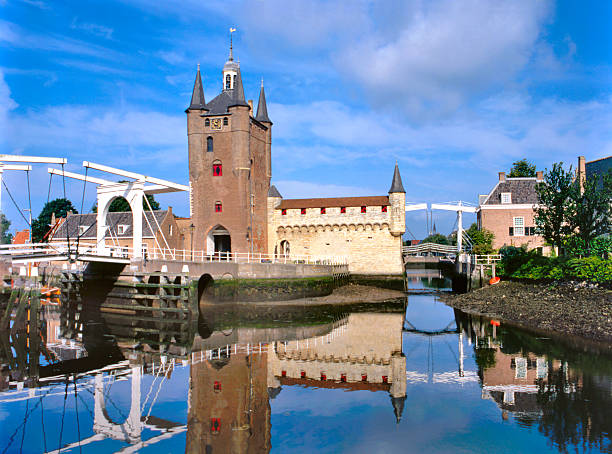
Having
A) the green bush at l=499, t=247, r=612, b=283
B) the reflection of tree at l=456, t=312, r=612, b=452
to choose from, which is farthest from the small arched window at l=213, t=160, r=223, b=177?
the reflection of tree at l=456, t=312, r=612, b=452

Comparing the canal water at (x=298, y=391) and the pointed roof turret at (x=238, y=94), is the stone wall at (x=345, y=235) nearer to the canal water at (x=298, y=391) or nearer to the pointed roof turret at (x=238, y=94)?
the pointed roof turret at (x=238, y=94)

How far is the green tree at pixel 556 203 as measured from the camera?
92.0 feet

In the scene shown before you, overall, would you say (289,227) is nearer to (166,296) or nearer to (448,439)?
(166,296)

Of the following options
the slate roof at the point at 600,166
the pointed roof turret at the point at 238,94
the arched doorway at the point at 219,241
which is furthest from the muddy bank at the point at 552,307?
the pointed roof turret at the point at 238,94

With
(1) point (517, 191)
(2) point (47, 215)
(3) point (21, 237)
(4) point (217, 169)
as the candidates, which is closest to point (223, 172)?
(4) point (217, 169)

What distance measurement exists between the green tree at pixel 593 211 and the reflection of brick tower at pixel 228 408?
2105 cm

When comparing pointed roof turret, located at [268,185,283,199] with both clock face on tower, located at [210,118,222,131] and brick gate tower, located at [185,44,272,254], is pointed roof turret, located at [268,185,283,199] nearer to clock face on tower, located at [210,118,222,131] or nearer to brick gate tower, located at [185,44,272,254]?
brick gate tower, located at [185,44,272,254]

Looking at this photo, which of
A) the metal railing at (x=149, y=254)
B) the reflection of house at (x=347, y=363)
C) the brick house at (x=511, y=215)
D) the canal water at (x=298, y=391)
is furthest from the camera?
the brick house at (x=511, y=215)

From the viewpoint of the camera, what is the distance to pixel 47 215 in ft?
206

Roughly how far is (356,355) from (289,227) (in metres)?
23.3

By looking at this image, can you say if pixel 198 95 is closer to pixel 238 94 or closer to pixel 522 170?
pixel 238 94

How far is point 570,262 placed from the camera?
959 inches

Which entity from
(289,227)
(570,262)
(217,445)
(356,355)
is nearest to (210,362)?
(356,355)

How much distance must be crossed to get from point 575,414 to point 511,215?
39082mm
